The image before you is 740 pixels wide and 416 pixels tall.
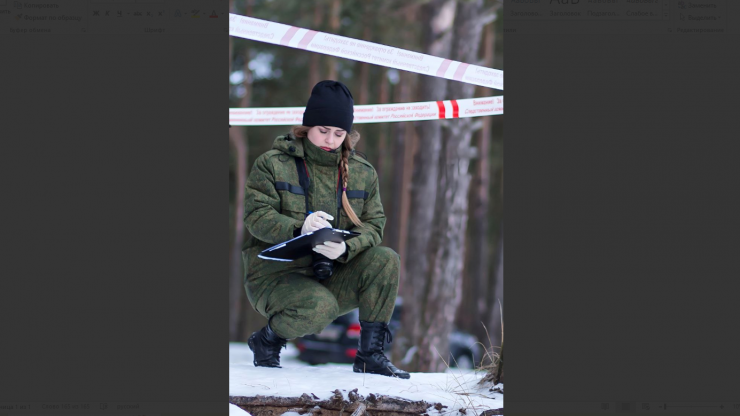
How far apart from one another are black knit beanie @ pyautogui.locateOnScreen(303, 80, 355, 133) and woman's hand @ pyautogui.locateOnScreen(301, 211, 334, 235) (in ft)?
1.65

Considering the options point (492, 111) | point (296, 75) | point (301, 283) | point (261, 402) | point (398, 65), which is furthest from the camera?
point (296, 75)

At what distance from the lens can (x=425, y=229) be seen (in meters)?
9.23

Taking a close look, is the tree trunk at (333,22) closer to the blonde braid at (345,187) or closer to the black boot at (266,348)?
the blonde braid at (345,187)

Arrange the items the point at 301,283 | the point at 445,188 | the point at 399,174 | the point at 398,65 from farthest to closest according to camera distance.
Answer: the point at 399,174
the point at 445,188
the point at 398,65
the point at 301,283

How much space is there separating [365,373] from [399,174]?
36.0ft

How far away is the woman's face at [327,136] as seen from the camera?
3.44m

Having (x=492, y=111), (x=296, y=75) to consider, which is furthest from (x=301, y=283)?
(x=296, y=75)

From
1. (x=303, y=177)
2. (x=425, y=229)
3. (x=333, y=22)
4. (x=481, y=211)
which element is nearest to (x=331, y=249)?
(x=303, y=177)

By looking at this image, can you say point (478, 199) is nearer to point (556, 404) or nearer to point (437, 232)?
point (437, 232)

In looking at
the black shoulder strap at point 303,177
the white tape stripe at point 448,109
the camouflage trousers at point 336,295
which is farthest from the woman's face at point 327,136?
the white tape stripe at point 448,109

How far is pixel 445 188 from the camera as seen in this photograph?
24.7 feet

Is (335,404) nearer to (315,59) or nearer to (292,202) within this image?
(292,202)

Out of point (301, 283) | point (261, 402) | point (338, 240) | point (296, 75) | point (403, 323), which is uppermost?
point (296, 75)

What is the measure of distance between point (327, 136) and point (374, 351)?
1.15 m
